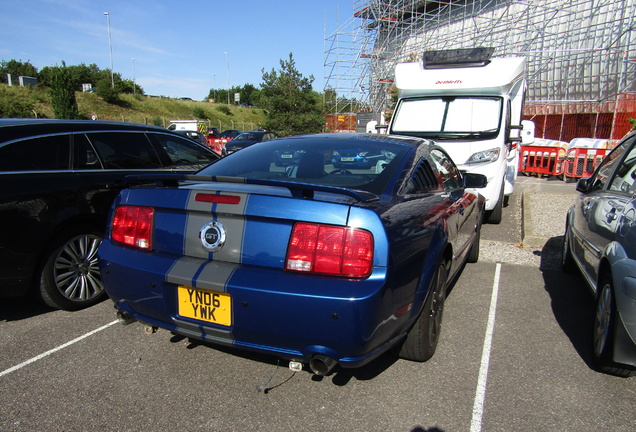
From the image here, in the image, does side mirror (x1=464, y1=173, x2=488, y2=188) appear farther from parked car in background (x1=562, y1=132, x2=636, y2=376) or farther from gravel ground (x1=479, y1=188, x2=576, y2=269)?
gravel ground (x1=479, y1=188, x2=576, y2=269)

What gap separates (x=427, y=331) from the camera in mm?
3031

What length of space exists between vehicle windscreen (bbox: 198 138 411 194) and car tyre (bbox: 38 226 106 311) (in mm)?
1404

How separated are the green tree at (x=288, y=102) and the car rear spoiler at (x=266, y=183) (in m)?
27.2

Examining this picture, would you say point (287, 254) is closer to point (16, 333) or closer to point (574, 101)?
point (16, 333)

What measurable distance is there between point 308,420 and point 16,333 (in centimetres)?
254

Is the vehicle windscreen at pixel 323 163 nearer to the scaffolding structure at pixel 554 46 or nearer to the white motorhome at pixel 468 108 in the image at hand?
the white motorhome at pixel 468 108

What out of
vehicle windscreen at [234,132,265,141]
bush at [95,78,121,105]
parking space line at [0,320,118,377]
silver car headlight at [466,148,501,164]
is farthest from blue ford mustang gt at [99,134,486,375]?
bush at [95,78,121,105]

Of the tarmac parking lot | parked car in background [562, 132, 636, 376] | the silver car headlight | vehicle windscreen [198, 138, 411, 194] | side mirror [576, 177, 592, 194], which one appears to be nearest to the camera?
the tarmac parking lot

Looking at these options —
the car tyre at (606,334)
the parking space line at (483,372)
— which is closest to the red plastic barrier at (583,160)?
the parking space line at (483,372)

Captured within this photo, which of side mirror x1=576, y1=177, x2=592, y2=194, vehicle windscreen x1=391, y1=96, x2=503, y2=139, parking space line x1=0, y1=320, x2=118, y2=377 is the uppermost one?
vehicle windscreen x1=391, y1=96, x2=503, y2=139

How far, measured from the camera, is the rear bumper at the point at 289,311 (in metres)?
2.25

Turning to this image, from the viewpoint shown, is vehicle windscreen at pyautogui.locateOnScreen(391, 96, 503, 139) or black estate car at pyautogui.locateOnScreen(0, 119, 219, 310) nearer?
black estate car at pyautogui.locateOnScreen(0, 119, 219, 310)

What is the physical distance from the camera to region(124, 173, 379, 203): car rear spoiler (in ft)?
7.99

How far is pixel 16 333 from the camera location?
11.7 feet
